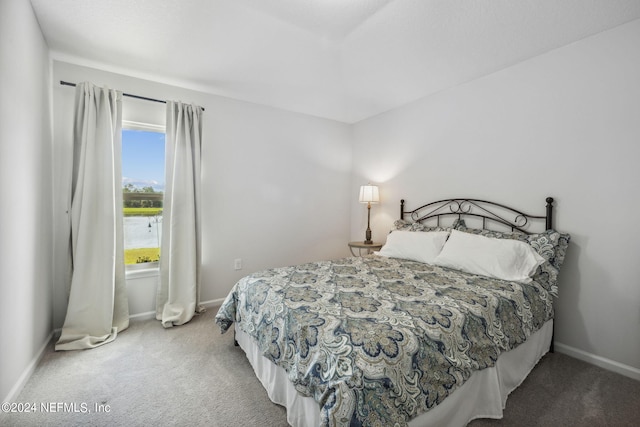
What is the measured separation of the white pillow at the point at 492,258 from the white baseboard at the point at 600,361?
2.59 feet

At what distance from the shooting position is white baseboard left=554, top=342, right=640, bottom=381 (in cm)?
200

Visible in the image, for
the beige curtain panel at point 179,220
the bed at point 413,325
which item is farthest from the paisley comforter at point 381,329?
the beige curtain panel at point 179,220

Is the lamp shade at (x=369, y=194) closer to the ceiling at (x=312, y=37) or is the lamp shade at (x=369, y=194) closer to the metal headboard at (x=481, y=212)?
the metal headboard at (x=481, y=212)

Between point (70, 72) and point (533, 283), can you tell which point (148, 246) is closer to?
point (70, 72)

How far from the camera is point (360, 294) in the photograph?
1800 mm

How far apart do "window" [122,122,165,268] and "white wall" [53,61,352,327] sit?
7.6 inches

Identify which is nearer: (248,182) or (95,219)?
(95,219)

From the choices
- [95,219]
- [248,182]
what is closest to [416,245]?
[248,182]

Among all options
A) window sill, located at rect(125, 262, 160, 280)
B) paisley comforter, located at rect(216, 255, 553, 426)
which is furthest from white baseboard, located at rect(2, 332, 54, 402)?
paisley comforter, located at rect(216, 255, 553, 426)

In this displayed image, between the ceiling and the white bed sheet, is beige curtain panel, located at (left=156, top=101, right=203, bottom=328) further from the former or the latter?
the white bed sheet

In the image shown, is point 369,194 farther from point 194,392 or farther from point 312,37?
point 194,392

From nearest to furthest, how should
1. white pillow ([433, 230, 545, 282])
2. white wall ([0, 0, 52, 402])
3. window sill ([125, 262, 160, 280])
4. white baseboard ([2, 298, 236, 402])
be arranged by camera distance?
white wall ([0, 0, 52, 402]) → white baseboard ([2, 298, 236, 402]) → white pillow ([433, 230, 545, 282]) → window sill ([125, 262, 160, 280])

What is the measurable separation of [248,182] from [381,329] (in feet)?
8.71

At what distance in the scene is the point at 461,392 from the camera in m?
1.43
